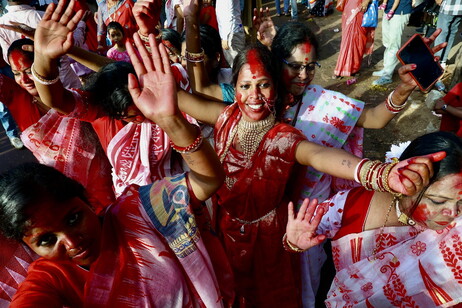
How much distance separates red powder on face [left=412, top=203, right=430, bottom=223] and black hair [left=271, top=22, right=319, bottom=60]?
1130 mm

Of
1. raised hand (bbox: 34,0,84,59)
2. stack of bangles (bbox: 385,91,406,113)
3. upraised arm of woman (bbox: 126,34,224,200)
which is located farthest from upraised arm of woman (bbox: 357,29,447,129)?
raised hand (bbox: 34,0,84,59)

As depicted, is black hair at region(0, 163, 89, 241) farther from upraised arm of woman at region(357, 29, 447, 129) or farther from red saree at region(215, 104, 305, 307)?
upraised arm of woman at region(357, 29, 447, 129)

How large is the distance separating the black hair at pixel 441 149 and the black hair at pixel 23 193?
1443mm

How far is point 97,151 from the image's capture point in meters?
2.34

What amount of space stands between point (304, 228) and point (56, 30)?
60.9 inches

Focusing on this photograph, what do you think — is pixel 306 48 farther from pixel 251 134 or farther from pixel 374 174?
pixel 374 174

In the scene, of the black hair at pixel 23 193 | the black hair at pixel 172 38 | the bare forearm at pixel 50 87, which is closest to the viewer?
the black hair at pixel 23 193

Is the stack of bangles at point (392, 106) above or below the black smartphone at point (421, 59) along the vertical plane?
below

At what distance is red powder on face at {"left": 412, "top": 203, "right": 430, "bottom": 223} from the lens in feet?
4.66

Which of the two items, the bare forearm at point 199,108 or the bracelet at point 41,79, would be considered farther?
the bare forearm at point 199,108

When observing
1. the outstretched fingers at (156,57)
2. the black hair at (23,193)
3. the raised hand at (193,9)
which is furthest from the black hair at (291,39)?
the black hair at (23,193)

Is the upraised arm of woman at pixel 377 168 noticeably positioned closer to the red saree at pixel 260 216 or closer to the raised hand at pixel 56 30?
the red saree at pixel 260 216

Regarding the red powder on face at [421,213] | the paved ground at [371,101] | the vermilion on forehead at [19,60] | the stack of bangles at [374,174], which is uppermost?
the vermilion on forehead at [19,60]

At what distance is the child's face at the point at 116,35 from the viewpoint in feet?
13.1
